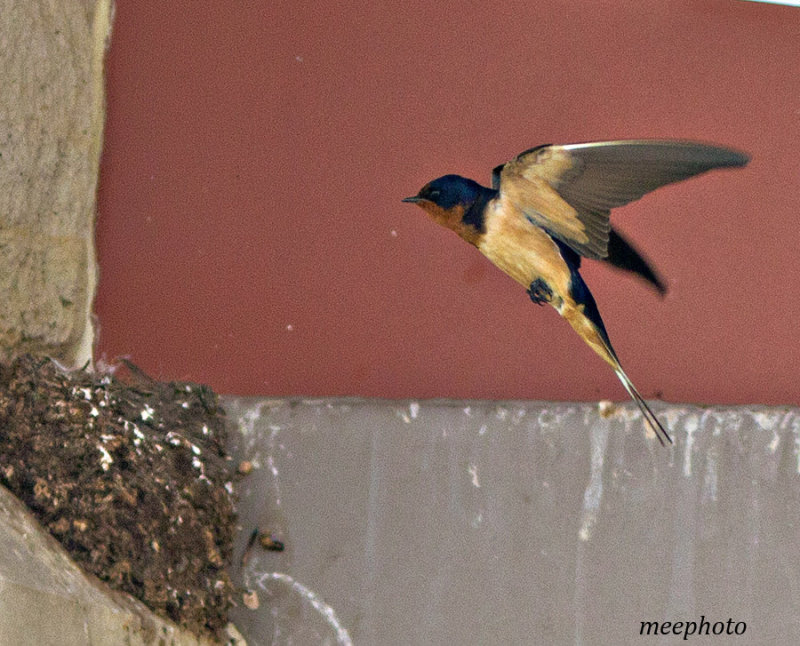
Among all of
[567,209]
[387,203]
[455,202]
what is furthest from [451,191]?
[567,209]

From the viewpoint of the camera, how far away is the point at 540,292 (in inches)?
88.0

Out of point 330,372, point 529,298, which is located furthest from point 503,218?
point 330,372

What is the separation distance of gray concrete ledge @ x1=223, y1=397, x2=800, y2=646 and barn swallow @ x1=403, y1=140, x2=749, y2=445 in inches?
6.2

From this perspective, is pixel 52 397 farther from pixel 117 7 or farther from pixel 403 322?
pixel 117 7

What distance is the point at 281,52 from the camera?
7.36 feet

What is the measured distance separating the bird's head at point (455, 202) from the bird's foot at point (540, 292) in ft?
0.55

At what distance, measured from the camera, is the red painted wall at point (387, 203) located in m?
2.22

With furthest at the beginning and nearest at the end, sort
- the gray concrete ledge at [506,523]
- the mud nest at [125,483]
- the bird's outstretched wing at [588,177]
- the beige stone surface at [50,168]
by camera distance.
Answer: the gray concrete ledge at [506,523], the bird's outstretched wing at [588,177], the beige stone surface at [50,168], the mud nest at [125,483]

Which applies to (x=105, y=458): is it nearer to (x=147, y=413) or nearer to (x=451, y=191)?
(x=147, y=413)

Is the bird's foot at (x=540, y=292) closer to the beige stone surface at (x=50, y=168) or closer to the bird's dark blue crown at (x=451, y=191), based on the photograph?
the bird's dark blue crown at (x=451, y=191)

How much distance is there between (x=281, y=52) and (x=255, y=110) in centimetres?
15

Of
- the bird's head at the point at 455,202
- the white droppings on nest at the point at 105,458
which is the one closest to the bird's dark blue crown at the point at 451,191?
the bird's head at the point at 455,202

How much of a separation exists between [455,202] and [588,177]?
311 millimetres

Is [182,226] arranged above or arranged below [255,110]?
below
